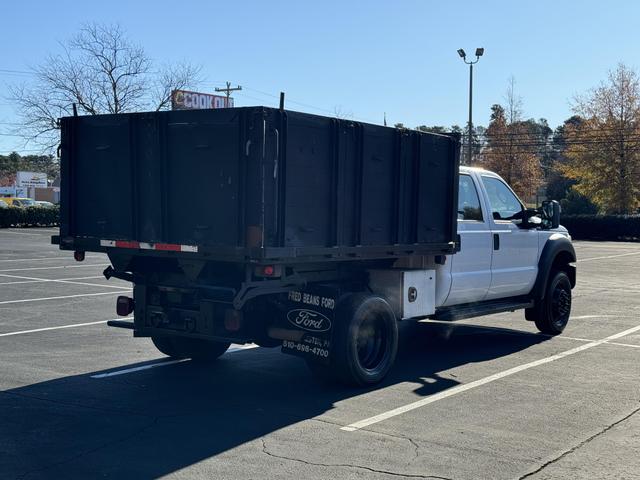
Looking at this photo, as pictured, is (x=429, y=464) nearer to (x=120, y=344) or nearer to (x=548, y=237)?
→ (x=120, y=344)

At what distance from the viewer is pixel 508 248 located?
10.3 metres

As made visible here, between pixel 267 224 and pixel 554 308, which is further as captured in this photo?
pixel 554 308

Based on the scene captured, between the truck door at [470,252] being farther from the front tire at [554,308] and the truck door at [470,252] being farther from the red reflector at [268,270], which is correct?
the red reflector at [268,270]

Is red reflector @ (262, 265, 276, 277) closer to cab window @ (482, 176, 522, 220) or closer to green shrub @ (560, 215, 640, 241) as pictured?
cab window @ (482, 176, 522, 220)

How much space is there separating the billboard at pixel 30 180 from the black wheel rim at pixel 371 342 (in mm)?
104329

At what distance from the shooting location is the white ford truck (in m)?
7.02

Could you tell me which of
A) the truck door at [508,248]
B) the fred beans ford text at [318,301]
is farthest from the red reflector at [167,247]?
the truck door at [508,248]

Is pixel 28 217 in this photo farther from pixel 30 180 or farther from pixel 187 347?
pixel 30 180

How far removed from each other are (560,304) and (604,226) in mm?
38252

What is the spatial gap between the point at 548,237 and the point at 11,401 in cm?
726

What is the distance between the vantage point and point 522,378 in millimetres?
8344

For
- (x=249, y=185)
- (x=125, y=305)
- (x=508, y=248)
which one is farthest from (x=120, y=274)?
(x=508, y=248)

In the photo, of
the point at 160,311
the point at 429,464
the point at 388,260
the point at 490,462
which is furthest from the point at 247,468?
the point at 388,260

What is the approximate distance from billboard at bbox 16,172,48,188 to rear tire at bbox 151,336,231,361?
102751 millimetres
